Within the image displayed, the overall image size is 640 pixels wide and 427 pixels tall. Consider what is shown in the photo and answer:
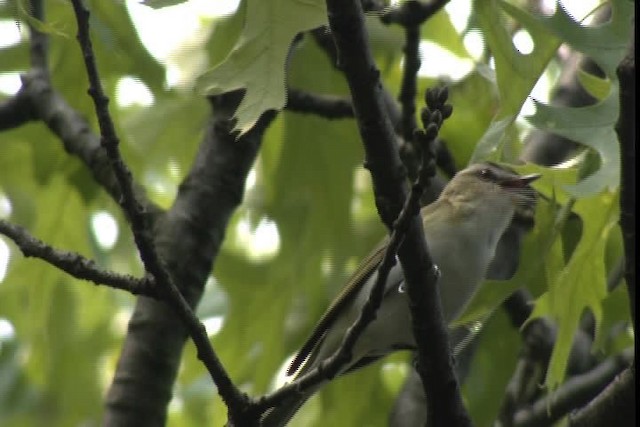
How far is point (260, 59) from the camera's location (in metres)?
2.56

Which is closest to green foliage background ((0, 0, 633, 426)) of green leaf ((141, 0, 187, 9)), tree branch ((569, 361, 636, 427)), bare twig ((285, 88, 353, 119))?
bare twig ((285, 88, 353, 119))

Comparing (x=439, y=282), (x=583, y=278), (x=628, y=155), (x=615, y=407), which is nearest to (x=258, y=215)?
(x=439, y=282)

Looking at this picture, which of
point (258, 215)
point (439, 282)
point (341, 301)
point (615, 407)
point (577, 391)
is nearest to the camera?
point (615, 407)

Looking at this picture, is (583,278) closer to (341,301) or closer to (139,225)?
(341,301)

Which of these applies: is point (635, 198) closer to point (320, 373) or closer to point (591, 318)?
point (320, 373)

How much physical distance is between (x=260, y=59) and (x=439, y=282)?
1257 millimetres

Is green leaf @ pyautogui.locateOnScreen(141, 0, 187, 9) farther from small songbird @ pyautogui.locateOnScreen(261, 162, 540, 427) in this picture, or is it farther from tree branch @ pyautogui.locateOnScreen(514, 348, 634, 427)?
tree branch @ pyautogui.locateOnScreen(514, 348, 634, 427)

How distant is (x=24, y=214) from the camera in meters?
5.07

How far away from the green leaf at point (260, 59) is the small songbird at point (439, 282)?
106 centimetres

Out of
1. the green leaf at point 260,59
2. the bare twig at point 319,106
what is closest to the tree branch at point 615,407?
the green leaf at point 260,59

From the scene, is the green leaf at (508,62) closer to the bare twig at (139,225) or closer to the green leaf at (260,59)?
the green leaf at (260,59)

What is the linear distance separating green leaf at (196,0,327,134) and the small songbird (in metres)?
1.06

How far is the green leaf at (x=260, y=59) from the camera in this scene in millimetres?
2488

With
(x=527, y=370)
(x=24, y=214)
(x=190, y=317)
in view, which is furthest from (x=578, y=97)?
(x=190, y=317)
